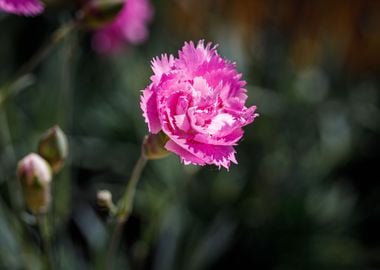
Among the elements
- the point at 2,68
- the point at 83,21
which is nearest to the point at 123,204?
the point at 83,21

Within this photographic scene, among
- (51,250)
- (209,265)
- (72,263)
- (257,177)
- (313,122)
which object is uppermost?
(313,122)

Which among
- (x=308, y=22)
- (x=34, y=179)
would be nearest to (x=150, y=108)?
(x=34, y=179)

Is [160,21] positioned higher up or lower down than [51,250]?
higher up

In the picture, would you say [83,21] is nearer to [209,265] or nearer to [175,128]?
[175,128]

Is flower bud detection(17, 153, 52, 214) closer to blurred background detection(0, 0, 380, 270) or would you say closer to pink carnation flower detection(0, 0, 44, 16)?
pink carnation flower detection(0, 0, 44, 16)

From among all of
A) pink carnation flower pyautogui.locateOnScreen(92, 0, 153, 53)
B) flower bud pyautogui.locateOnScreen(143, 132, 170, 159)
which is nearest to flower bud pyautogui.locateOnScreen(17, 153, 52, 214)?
flower bud pyautogui.locateOnScreen(143, 132, 170, 159)

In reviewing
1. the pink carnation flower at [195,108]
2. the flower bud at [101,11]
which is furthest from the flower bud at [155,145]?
the flower bud at [101,11]
